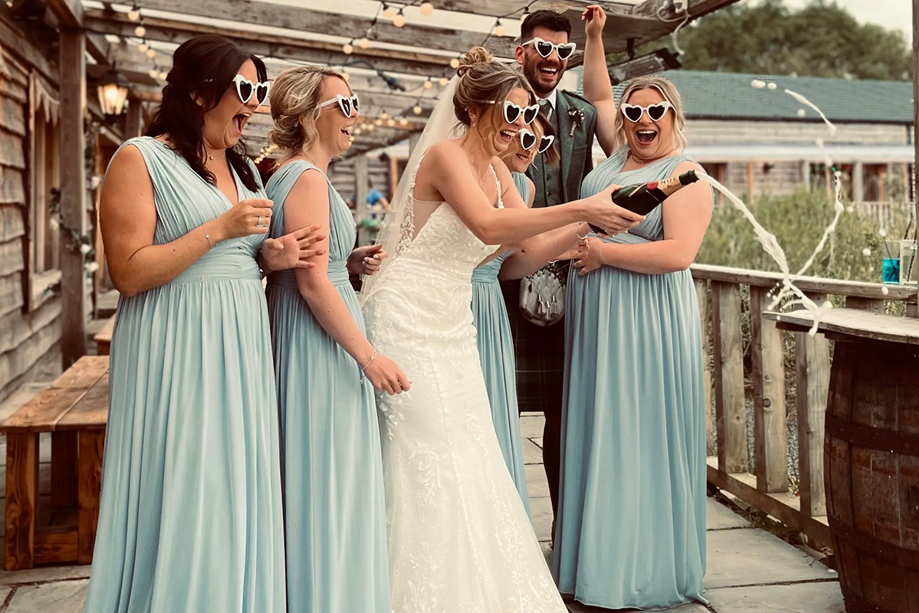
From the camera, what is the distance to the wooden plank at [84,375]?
4191mm

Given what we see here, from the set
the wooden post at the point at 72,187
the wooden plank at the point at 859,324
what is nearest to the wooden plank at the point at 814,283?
→ the wooden plank at the point at 859,324

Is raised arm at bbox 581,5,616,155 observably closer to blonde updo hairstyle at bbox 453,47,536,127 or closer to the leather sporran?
the leather sporran

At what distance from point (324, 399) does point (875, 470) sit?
1.48 metres

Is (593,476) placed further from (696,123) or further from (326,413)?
(696,123)

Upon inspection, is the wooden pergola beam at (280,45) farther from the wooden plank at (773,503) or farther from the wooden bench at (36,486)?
the wooden plank at (773,503)

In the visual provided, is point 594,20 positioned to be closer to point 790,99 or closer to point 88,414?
point 88,414

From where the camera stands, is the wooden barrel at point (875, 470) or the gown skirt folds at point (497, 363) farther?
the gown skirt folds at point (497, 363)

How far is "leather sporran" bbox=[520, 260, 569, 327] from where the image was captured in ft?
10.6

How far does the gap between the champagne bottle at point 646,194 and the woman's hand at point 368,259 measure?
23.7 inches

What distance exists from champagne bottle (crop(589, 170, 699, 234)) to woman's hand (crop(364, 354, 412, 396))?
62 cm

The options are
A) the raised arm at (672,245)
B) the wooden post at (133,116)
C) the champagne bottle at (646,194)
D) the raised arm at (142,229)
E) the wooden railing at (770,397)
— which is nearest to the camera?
the raised arm at (142,229)

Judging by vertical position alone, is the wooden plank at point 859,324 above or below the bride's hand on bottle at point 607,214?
below

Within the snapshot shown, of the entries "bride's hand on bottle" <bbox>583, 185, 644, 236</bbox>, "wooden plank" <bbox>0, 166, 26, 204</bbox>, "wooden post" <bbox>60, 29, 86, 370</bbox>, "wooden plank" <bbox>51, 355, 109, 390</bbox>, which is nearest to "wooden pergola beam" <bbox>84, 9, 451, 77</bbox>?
"wooden post" <bbox>60, 29, 86, 370</bbox>

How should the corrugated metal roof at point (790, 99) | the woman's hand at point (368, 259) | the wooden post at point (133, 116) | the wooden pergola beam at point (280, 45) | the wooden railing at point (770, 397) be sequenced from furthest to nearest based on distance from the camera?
1. the corrugated metal roof at point (790, 99)
2. the wooden post at point (133, 116)
3. the wooden pergola beam at point (280, 45)
4. the wooden railing at point (770, 397)
5. the woman's hand at point (368, 259)
